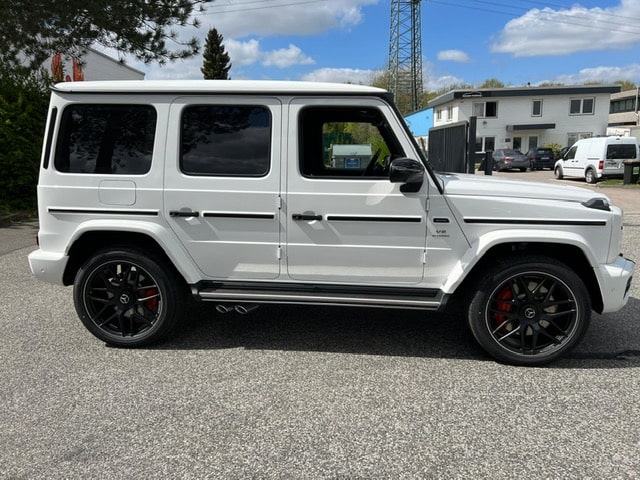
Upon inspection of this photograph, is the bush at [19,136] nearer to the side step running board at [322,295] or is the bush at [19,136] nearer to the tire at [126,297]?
the tire at [126,297]

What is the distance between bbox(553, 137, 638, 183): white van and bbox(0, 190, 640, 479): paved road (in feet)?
59.8

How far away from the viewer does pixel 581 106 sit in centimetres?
4097

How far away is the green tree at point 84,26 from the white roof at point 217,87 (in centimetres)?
676

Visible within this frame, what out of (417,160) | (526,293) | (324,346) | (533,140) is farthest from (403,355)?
(533,140)

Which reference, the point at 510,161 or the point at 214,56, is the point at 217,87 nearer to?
the point at 510,161

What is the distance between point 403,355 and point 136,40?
31.0ft

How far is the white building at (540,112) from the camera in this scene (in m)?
40.6

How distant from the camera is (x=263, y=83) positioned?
12.4 ft

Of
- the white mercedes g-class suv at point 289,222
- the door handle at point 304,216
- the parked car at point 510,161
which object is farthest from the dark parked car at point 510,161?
the door handle at point 304,216

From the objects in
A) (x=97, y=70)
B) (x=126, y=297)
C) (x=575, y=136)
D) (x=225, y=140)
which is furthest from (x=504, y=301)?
(x=575, y=136)

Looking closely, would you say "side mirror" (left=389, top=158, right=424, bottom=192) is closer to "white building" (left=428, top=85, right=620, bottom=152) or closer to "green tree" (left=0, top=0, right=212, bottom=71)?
"green tree" (left=0, top=0, right=212, bottom=71)

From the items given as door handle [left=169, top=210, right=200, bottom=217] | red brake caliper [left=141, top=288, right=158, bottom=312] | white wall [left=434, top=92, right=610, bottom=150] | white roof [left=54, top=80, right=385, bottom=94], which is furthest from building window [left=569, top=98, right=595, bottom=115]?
red brake caliper [left=141, top=288, right=158, bottom=312]

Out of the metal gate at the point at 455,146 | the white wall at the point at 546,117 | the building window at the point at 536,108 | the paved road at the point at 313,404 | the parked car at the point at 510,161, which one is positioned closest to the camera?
the paved road at the point at 313,404

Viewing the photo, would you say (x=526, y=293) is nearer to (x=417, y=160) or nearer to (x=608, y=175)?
(x=417, y=160)
